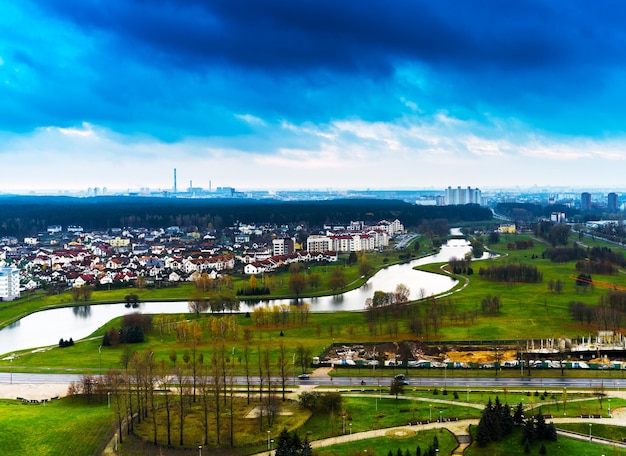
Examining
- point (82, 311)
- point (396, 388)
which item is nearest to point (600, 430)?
point (396, 388)

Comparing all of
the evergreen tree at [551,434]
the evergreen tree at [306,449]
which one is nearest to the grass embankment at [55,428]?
the evergreen tree at [306,449]

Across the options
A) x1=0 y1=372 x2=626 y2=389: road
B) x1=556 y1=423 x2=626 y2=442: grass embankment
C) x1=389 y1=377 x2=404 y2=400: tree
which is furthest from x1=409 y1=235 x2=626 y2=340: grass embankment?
x1=556 y1=423 x2=626 y2=442: grass embankment

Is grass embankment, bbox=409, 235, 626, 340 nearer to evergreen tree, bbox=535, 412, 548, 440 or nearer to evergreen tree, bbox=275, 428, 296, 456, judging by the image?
evergreen tree, bbox=535, 412, 548, 440

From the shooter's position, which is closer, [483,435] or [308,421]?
[483,435]

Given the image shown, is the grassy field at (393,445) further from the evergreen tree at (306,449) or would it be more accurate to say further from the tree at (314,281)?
the tree at (314,281)

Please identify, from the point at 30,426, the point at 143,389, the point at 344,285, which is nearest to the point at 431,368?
the point at 143,389

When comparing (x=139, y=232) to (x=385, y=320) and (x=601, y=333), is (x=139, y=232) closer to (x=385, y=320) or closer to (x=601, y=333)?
(x=385, y=320)

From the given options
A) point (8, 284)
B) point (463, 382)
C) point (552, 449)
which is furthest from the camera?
point (8, 284)

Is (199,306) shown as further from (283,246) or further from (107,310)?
(283,246)
